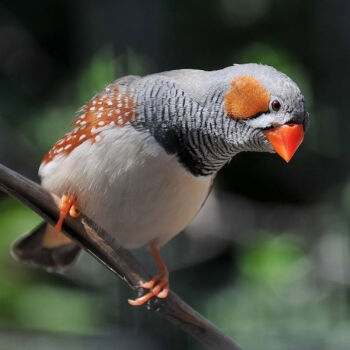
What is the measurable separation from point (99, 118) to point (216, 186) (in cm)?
152

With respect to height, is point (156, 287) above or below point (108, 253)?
below

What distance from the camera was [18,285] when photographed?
2.95m

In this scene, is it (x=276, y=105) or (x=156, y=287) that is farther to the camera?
(x=156, y=287)

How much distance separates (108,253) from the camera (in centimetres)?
143

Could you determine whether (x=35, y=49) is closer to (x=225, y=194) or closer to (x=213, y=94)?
(x=225, y=194)

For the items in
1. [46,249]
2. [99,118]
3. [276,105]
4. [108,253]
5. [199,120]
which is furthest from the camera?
[46,249]

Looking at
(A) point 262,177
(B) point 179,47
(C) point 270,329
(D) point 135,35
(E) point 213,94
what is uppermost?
(E) point 213,94

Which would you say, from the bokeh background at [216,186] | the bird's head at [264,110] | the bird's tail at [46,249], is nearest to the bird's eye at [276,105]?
the bird's head at [264,110]

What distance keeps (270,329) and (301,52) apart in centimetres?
99

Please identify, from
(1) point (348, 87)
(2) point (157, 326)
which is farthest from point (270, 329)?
(1) point (348, 87)

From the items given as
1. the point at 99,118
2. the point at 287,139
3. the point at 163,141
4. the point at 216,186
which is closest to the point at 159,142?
the point at 163,141

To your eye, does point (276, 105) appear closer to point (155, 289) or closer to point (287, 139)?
point (287, 139)

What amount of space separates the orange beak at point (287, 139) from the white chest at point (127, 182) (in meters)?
0.24

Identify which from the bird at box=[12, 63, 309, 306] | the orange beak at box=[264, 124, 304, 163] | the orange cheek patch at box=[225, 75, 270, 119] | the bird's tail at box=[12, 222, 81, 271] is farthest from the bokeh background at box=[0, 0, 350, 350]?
the orange beak at box=[264, 124, 304, 163]
